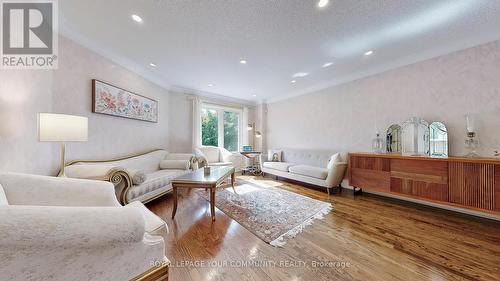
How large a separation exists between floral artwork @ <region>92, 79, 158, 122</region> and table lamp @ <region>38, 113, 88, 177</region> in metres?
1.11

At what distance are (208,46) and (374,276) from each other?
3.19 metres

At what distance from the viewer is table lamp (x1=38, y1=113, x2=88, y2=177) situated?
158 centimetres

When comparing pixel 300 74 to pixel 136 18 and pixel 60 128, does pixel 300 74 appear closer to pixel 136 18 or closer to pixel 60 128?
pixel 136 18

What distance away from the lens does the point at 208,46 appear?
8.76 feet

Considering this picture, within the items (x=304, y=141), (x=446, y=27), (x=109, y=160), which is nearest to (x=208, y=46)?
(x=109, y=160)

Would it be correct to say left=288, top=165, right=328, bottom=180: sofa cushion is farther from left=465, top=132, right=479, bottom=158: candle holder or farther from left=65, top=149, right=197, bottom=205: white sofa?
left=65, top=149, right=197, bottom=205: white sofa

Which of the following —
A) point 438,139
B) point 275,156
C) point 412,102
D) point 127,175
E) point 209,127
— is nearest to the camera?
point 127,175

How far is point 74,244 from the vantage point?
2.10 ft

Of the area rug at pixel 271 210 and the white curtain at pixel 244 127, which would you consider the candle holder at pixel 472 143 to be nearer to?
the area rug at pixel 271 210

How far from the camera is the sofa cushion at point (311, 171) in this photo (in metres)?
3.50

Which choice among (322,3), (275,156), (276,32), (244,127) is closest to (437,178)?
(322,3)

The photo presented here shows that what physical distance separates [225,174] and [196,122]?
2.62 meters

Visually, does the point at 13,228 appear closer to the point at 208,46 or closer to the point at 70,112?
the point at 70,112

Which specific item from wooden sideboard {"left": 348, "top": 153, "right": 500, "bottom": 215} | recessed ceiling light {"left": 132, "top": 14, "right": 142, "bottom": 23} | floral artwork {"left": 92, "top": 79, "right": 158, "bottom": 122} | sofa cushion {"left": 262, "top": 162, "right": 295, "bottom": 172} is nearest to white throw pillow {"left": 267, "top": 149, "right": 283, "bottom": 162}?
sofa cushion {"left": 262, "top": 162, "right": 295, "bottom": 172}
